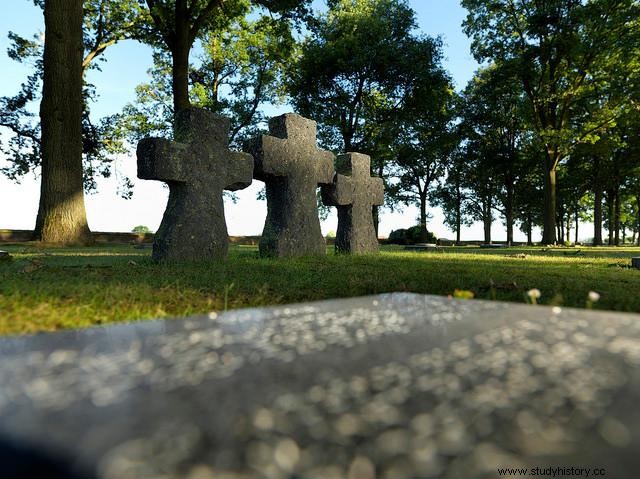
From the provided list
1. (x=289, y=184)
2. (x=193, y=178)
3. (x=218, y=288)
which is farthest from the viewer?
(x=289, y=184)

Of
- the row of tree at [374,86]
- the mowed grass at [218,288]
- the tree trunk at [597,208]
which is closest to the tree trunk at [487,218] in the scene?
the row of tree at [374,86]

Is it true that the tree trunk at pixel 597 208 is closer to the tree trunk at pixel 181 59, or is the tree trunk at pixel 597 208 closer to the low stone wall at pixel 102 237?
the tree trunk at pixel 181 59

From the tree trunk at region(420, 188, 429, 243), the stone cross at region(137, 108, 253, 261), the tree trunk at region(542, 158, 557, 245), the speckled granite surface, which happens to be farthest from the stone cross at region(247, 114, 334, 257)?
the tree trunk at region(542, 158, 557, 245)

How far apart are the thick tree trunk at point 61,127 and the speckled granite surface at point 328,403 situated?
12.8 metres

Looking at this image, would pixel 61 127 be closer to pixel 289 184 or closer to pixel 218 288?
pixel 289 184

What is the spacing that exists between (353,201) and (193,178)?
13.6 feet

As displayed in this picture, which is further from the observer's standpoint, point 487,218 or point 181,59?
point 487,218

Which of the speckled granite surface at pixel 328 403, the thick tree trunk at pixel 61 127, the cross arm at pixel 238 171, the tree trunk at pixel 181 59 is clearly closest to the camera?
the speckled granite surface at pixel 328 403

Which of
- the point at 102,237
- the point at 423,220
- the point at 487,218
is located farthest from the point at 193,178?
the point at 487,218

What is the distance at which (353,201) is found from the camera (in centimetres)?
1014

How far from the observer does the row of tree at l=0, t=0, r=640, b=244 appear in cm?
1296

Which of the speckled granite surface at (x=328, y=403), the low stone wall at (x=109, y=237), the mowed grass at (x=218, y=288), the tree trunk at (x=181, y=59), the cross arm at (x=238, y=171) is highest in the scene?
the tree trunk at (x=181, y=59)

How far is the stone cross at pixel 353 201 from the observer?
9.81 meters

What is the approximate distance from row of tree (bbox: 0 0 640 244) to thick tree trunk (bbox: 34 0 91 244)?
0.12ft
